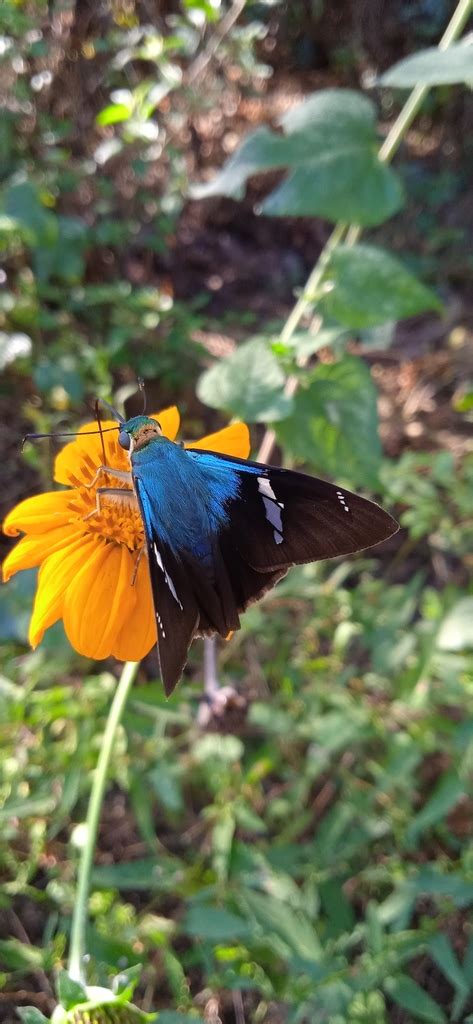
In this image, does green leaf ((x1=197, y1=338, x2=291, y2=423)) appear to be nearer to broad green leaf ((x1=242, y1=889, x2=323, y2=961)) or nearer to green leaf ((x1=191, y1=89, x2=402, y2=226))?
green leaf ((x1=191, y1=89, x2=402, y2=226))

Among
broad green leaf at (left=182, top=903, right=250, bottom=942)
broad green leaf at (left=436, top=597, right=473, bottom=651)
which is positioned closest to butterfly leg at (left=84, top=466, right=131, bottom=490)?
broad green leaf at (left=436, top=597, right=473, bottom=651)

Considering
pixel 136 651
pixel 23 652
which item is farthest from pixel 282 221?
pixel 136 651

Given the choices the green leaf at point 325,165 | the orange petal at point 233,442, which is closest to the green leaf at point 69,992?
the orange petal at point 233,442

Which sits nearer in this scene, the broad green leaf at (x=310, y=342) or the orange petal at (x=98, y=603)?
the orange petal at (x=98, y=603)

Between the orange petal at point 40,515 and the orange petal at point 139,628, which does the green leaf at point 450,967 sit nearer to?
the orange petal at point 139,628

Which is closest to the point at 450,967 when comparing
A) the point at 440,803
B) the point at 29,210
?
the point at 440,803

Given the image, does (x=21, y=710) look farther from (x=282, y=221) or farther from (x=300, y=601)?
(x=282, y=221)

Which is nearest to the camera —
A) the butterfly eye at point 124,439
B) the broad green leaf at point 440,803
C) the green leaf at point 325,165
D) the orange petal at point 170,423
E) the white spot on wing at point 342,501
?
the white spot on wing at point 342,501
